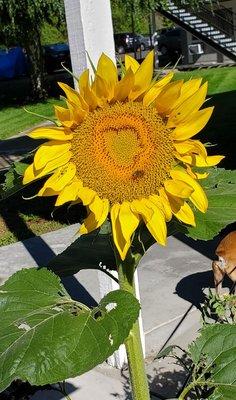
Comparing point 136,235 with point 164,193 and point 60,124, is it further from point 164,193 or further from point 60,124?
point 60,124

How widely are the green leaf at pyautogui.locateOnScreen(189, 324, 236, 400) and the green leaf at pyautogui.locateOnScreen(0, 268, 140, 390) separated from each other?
0.32 m

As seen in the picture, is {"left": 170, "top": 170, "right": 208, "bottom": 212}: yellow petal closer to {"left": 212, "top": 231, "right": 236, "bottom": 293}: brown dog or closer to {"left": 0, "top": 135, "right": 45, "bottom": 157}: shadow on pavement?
{"left": 212, "top": 231, "right": 236, "bottom": 293}: brown dog

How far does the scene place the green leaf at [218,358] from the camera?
1.48 metres

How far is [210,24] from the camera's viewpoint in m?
24.8

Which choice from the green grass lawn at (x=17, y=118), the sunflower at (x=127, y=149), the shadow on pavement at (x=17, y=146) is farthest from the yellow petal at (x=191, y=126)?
the green grass lawn at (x=17, y=118)

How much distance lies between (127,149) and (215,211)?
0.33m

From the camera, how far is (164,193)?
4.03 ft

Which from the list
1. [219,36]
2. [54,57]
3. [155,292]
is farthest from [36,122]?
[54,57]

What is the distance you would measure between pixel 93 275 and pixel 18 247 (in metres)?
1.53

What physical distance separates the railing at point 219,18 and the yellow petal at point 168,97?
2396 cm

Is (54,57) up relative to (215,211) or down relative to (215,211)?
down

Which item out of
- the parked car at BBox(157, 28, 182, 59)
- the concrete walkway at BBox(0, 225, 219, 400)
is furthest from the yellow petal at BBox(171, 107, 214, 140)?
the parked car at BBox(157, 28, 182, 59)

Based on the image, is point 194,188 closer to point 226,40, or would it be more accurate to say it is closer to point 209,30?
point 226,40

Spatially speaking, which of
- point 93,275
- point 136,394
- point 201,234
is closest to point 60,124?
point 201,234
